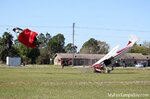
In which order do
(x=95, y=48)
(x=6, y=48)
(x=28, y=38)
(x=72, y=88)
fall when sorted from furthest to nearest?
(x=95, y=48), (x=6, y=48), (x=72, y=88), (x=28, y=38)

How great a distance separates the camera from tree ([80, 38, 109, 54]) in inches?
7485

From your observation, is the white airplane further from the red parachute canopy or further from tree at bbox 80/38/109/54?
tree at bbox 80/38/109/54

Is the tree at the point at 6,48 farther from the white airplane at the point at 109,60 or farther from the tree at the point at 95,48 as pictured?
the white airplane at the point at 109,60

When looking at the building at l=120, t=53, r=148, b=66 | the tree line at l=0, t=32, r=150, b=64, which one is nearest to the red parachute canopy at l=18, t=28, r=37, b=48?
the tree line at l=0, t=32, r=150, b=64

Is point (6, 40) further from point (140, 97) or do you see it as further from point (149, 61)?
point (140, 97)

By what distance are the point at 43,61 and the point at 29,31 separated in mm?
133190

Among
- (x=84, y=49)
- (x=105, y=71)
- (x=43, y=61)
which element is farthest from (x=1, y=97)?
(x=84, y=49)

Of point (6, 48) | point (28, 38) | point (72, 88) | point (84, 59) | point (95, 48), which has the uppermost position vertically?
point (95, 48)

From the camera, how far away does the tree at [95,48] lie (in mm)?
190125

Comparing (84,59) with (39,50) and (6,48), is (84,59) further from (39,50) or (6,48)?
(6,48)

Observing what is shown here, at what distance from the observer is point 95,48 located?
193 m

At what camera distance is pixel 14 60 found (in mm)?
113312

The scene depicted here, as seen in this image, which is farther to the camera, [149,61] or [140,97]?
[149,61]

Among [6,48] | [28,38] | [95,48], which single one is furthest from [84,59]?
[28,38]
